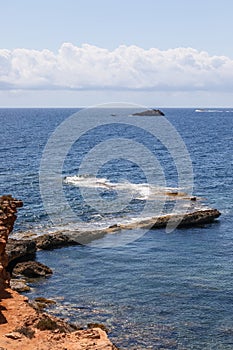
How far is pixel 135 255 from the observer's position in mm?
54031

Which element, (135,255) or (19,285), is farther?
(135,255)

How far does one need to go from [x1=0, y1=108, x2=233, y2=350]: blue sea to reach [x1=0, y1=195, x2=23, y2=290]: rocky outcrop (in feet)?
22.8

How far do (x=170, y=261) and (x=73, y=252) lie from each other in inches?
435

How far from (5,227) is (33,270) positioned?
43.0 ft

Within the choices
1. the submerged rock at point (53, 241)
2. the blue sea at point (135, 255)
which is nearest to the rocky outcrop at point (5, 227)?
the blue sea at point (135, 255)

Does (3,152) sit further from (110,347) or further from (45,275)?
(110,347)

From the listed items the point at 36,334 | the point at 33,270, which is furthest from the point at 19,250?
the point at 36,334

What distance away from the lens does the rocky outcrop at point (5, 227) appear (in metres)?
34.2

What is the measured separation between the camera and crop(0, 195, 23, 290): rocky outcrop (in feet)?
112

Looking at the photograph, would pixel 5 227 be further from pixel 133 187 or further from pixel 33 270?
pixel 133 187

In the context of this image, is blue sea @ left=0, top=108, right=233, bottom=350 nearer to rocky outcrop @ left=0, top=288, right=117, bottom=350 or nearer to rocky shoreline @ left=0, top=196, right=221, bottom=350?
rocky shoreline @ left=0, top=196, right=221, bottom=350

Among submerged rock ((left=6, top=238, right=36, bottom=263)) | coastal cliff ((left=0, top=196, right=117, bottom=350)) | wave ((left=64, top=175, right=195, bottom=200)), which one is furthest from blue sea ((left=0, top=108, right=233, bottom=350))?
coastal cliff ((left=0, top=196, right=117, bottom=350))

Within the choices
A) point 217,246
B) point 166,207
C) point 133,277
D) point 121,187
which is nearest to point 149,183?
point 121,187

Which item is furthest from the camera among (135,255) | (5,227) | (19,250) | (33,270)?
(135,255)
